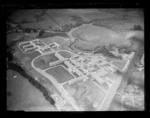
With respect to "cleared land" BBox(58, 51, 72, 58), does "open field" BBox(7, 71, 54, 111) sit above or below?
below

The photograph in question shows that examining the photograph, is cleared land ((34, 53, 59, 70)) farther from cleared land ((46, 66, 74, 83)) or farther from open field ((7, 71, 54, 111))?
open field ((7, 71, 54, 111))

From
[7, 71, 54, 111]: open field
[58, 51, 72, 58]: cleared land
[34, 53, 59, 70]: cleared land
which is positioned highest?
[58, 51, 72, 58]: cleared land

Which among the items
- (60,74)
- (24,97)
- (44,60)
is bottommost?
(24,97)

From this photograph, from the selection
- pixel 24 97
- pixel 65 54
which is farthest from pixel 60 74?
pixel 24 97

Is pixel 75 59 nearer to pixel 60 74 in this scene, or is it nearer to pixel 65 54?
pixel 65 54

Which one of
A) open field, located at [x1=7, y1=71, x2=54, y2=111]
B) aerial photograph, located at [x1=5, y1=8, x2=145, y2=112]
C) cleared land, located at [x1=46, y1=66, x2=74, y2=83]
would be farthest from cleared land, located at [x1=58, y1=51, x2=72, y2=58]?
open field, located at [x1=7, y1=71, x2=54, y2=111]

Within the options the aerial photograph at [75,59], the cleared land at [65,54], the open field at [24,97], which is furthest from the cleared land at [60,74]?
the open field at [24,97]
